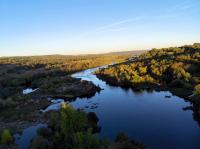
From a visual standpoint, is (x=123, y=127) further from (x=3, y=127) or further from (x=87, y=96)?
(x=87, y=96)

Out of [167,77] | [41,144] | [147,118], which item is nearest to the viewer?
[41,144]

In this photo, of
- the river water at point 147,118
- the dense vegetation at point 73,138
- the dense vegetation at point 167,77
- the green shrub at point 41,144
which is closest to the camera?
the dense vegetation at point 73,138

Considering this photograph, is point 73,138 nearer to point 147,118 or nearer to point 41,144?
point 41,144

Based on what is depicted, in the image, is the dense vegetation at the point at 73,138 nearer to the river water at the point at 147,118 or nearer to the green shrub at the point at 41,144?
the green shrub at the point at 41,144

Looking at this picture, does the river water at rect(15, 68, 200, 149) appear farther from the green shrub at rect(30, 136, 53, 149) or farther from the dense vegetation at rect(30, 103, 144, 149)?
the green shrub at rect(30, 136, 53, 149)

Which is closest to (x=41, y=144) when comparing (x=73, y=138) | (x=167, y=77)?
(x=73, y=138)

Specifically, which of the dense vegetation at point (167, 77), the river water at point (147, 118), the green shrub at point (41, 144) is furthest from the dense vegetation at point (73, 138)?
the dense vegetation at point (167, 77)

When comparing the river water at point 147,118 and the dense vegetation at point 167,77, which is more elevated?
the dense vegetation at point 167,77
